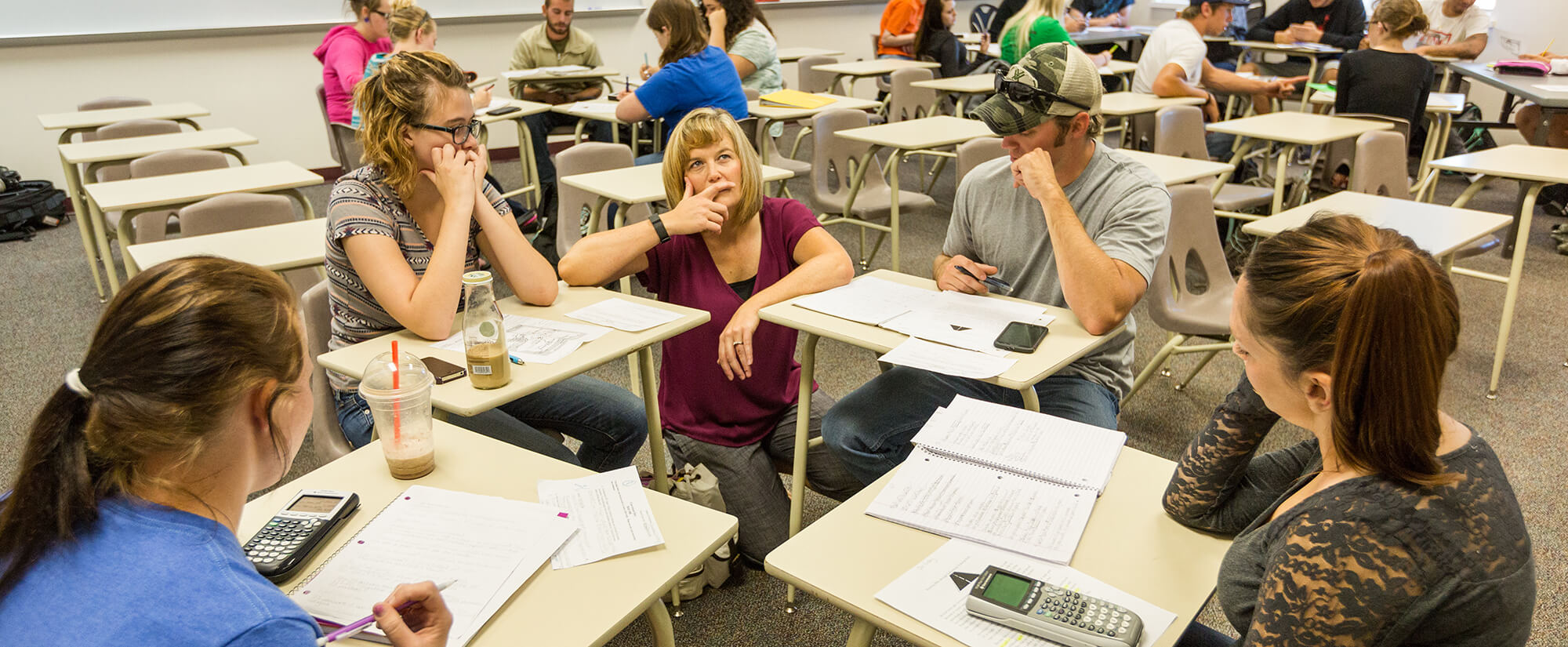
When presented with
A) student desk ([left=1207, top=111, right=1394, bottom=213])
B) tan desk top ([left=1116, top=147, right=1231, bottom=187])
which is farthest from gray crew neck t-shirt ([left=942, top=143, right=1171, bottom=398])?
student desk ([left=1207, top=111, right=1394, bottom=213])

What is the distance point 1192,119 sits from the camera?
4.40 m

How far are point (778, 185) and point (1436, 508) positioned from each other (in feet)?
12.0

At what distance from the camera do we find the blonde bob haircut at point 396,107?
6.26 ft

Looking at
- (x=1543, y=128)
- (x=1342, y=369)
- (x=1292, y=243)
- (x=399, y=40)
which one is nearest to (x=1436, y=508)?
(x=1342, y=369)

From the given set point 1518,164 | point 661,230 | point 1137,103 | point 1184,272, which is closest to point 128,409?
point 661,230

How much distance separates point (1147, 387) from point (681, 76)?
2373mm

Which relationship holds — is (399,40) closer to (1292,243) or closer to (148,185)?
(148,185)

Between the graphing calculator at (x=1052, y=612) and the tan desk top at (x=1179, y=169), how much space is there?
8.62 feet

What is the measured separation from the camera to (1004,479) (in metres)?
1.34

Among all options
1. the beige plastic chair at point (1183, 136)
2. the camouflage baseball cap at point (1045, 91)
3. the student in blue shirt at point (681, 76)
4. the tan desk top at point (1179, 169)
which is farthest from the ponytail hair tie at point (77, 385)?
the beige plastic chair at point (1183, 136)

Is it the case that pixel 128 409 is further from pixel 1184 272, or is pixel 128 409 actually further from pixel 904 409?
pixel 1184 272

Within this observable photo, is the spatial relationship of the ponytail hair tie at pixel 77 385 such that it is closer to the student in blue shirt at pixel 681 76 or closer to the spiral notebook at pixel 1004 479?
the spiral notebook at pixel 1004 479

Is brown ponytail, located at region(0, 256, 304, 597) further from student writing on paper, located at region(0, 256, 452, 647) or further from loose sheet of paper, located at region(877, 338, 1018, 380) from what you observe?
loose sheet of paper, located at region(877, 338, 1018, 380)

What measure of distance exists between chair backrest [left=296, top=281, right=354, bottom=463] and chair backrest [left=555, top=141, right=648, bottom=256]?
1612 millimetres
